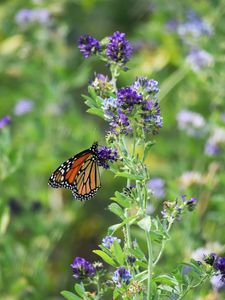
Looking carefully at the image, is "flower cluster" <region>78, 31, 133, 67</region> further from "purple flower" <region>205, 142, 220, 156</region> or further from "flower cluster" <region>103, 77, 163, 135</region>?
"purple flower" <region>205, 142, 220, 156</region>

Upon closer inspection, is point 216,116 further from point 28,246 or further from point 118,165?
point 118,165

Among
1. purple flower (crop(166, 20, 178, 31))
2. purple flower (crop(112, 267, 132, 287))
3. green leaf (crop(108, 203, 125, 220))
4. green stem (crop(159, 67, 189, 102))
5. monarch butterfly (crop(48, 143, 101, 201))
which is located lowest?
purple flower (crop(112, 267, 132, 287))

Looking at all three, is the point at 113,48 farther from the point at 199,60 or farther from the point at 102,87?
the point at 199,60

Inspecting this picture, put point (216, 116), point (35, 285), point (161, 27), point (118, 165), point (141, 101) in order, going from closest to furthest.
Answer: point (141, 101) < point (118, 165) < point (35, 285) < point (216, 116) < point (161, 27)

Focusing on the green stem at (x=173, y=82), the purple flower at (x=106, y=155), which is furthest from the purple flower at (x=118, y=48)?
the green stem at (x=173, y=82)

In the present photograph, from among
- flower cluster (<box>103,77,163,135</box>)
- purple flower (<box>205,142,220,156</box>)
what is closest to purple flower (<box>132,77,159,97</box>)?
flower cluster (<box>103,77,163,135</box>)

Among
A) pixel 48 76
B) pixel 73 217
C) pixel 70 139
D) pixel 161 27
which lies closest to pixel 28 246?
pixel 73 217
